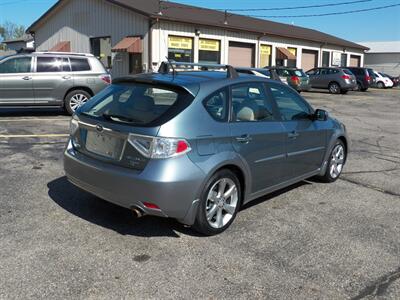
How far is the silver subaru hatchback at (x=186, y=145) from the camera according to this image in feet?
13.4

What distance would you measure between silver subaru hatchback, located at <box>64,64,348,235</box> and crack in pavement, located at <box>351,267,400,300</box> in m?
1.51

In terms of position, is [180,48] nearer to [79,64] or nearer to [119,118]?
[79,64]

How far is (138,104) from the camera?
14.8 ft

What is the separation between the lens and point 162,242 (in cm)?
433

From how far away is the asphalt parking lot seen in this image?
353 cm

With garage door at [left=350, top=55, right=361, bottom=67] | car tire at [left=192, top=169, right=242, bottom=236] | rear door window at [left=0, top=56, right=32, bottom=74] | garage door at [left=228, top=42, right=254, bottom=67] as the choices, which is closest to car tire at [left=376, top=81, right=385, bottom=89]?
garage door at [left=350, top=55, right=361, bottom=67]

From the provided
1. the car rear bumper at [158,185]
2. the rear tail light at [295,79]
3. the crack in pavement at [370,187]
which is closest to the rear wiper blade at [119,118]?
the car rear bumper at [158,185]

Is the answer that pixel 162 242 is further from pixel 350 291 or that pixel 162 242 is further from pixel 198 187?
pixel 350 291

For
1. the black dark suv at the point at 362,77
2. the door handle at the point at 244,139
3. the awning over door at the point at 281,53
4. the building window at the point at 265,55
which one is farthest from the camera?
the black dark suv at the point at 362,77

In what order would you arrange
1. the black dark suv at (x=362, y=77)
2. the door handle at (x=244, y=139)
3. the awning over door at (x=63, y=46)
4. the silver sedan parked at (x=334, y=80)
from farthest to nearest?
the black dark suv at (x=362, y=77), the silver sedan parked at (x=334, y=80), the awning over door at (x=63, y=46), the door handle at (x=244, y=139)

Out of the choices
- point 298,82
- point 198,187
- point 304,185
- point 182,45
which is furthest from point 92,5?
point 198,187

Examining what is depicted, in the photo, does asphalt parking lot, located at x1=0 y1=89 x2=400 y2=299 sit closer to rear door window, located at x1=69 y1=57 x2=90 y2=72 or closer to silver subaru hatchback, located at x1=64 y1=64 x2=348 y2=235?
silver subaru hatchback, located at x1=64 y1=64 x2=348 y2=235

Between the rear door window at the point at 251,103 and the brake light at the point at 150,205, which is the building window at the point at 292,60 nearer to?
the rear door window at the point at 251,103

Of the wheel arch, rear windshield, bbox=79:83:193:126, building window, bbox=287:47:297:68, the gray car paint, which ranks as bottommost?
the gray car paint
